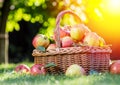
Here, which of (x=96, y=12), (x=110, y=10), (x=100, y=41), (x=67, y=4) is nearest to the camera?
(x=100, y=41)

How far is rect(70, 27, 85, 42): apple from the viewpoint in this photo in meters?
5.18

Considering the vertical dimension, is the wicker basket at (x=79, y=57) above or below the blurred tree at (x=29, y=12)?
below

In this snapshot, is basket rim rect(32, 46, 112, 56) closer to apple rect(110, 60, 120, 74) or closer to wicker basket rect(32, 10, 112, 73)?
wicker basket rect(32, 10, 112, 73)

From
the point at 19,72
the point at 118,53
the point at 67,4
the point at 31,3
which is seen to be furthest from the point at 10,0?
the point at 19,72

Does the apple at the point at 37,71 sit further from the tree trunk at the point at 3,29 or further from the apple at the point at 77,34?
the tree trunk at the point at 3,29

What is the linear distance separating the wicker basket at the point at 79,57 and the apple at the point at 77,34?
0.17 m

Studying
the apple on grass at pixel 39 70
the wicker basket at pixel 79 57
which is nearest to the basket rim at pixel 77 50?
the wicker basket at pixel 79 57

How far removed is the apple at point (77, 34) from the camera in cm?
518

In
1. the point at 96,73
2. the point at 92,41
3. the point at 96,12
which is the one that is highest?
the point at 96,12

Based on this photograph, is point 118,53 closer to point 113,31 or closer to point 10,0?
point 113,31

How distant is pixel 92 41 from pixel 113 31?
26.6 feet

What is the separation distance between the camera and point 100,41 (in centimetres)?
524

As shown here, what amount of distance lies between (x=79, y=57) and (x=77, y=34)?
0.26 metres

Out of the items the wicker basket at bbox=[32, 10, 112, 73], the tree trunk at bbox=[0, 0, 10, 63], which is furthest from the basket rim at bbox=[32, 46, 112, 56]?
the tree trunk at bbox=[0, 0, 10, 63]
